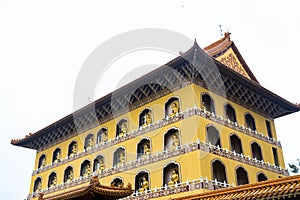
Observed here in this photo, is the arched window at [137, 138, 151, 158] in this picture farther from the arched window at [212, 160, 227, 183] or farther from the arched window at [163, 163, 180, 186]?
the arched window at [212, 160, 227, 183]

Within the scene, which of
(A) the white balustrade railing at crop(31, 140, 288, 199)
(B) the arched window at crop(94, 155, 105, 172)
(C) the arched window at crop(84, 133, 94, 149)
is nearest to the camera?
(A) the white balustrade railing at crop(31, 140, 288, 199)

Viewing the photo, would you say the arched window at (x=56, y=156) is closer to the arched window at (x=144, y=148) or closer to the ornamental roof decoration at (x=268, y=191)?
the arched window at (x=144, y=148)

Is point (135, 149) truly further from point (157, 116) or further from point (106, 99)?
point (106, 99)

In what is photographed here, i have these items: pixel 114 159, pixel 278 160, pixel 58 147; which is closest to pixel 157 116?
pixel 114 159

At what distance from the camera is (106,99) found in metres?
21.6

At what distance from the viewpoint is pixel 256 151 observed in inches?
791

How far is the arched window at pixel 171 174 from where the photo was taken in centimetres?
1631

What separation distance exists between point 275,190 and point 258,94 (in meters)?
11.9

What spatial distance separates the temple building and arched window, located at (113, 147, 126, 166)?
A: 0.05 meters

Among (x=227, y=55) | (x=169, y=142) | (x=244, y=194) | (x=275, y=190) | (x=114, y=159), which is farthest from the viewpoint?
(x=227, y=55)

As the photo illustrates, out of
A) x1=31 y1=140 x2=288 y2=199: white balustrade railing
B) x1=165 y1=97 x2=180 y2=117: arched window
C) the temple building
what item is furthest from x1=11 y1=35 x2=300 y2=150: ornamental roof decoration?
x1=31 y1=140 x2=288 y2=199: white balustrade railing

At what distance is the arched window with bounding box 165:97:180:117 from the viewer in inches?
712

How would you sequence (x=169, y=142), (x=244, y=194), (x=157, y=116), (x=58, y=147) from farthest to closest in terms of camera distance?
(x=58, y=147) < (x=157, y=116) < (x=169, y=142) < (x=244, y=194)

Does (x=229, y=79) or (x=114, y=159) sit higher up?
(x=229, y=79)
